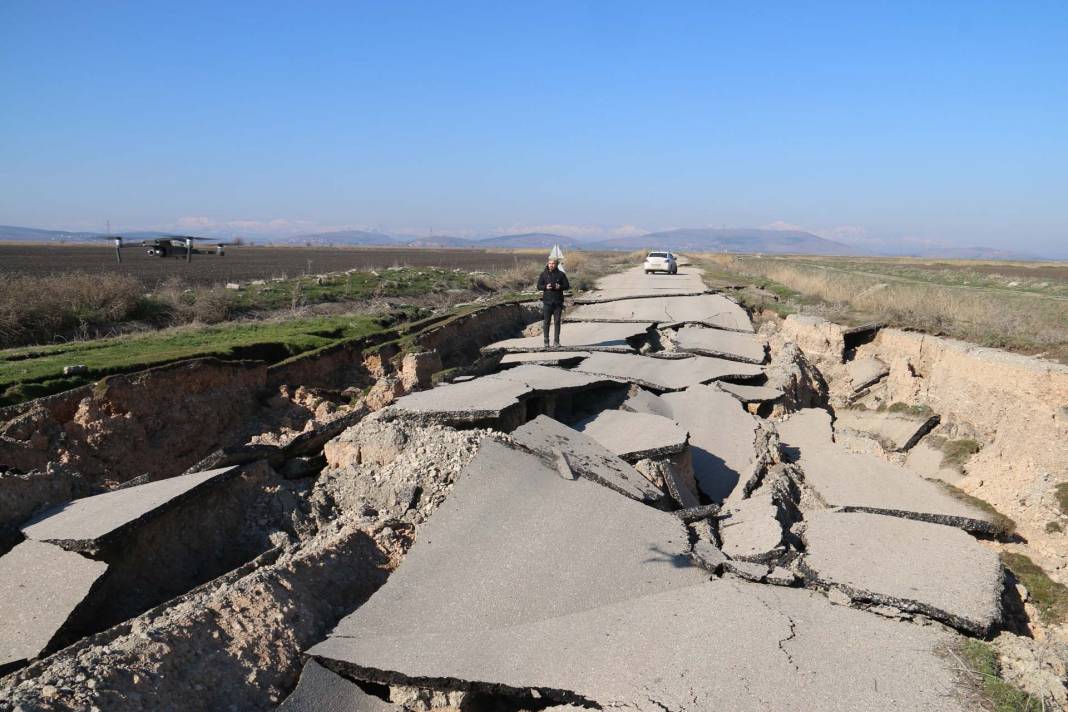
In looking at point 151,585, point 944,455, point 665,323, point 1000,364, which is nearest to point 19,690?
point 151,585

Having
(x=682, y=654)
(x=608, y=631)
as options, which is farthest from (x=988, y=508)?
(x=608, y=631)

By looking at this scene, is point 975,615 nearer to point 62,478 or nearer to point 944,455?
point 944,455

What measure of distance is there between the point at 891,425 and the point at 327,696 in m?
9.67

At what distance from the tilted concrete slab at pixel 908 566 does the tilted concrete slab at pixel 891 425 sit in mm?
4628

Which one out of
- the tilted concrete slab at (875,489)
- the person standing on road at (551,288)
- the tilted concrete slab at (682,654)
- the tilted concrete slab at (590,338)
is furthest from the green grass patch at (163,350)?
the tilted concrete slab at (875,489)

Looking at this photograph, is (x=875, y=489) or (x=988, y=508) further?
(x=988, y=508)

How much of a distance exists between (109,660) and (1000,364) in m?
10.4

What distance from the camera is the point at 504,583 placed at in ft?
14.2

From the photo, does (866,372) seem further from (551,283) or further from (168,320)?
(168,320)

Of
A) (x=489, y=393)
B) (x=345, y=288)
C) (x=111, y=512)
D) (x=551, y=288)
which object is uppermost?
(x=551, y=288)

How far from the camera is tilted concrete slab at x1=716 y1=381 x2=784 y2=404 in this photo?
32.8 ft

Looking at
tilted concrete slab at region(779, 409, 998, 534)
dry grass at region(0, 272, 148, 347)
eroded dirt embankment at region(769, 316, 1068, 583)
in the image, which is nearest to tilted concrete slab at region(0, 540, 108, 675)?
tilted concrete slab at region(779, 409, 998, 534)

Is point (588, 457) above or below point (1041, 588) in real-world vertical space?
above

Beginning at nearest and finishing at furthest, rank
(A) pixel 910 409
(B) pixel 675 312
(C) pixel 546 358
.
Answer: (A) pixel 910 409 → (C) pixel 546 358 → (B) pixel 675 312
